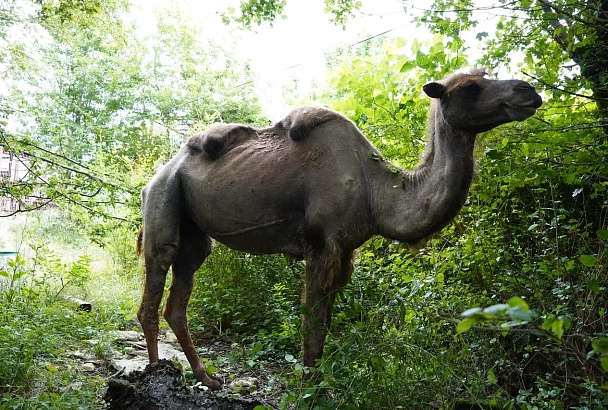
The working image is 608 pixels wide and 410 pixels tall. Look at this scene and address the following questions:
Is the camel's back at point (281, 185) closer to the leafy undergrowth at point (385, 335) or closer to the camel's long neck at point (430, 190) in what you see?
the camel's long neck at point (430, 190)

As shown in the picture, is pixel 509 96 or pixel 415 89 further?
pixel 415 89

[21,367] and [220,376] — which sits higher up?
[21,367]

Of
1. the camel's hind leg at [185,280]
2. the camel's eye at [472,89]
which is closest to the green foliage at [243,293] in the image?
the camel's hind leg at [185,280]

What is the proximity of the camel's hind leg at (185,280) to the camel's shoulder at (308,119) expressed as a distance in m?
1.33

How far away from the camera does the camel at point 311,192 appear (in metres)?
3.62

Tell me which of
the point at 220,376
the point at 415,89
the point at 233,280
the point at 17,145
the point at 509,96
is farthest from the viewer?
the point at 233,280

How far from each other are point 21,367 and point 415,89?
401 centimetres

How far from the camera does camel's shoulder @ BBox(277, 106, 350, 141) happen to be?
166 inches

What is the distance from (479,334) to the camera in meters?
4.08

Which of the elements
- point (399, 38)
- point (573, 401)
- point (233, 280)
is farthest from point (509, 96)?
point (233, 280)

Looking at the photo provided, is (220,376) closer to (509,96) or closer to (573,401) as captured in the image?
(573,401)

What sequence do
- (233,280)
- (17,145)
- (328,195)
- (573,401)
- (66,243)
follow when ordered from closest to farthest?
1. (573,401)
2. (328,195)
3. (17,145)
4. (233,280)
5. (66,243)

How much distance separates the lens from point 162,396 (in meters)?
3.91

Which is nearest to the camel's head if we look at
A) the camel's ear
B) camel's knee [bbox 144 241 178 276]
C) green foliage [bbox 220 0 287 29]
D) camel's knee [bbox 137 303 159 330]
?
the camel's ear
